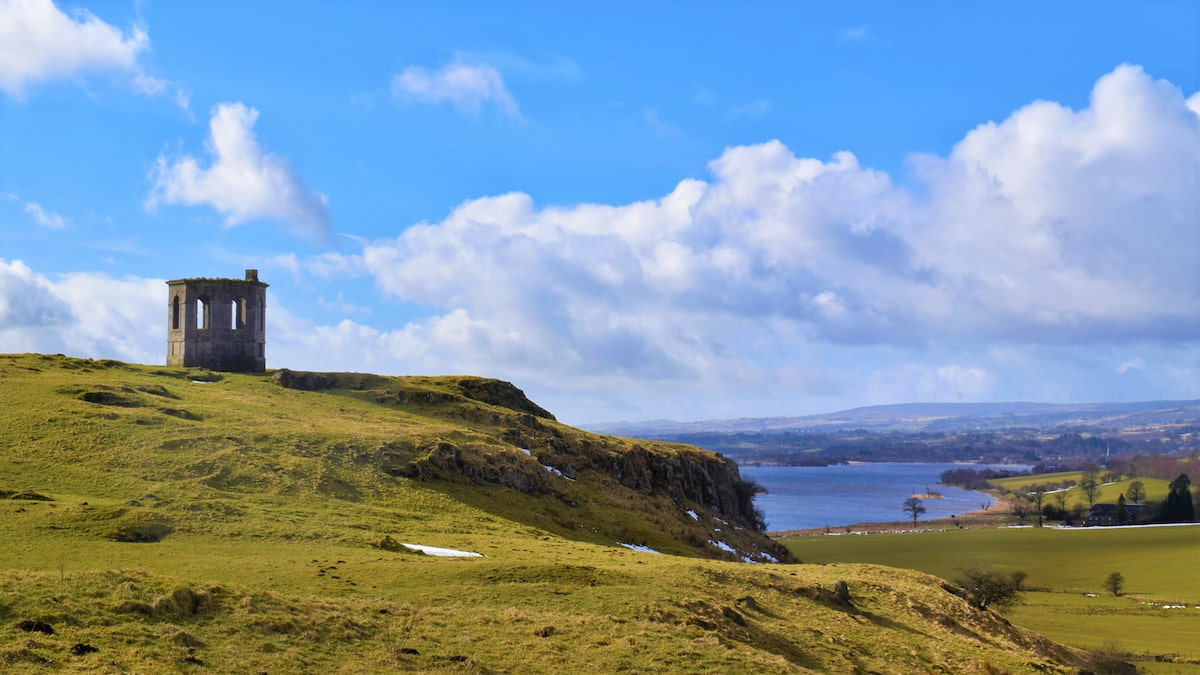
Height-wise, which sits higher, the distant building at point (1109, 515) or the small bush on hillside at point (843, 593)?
the small bush on hillside at point (843, 593)

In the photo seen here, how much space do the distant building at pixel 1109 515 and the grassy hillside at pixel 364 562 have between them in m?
114

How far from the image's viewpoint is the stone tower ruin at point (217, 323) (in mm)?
75625

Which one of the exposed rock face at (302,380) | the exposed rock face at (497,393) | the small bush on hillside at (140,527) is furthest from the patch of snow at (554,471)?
→ the small bush on hillside at (140,527)

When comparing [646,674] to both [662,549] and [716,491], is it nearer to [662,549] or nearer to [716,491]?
[662,549]

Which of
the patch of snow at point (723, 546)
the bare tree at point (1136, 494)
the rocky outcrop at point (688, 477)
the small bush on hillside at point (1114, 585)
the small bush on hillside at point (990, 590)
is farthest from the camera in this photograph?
the bare tree at point (1136, 494)

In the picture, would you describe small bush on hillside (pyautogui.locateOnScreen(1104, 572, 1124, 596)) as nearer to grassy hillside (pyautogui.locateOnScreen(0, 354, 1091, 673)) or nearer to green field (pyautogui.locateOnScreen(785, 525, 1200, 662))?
green field (pyautogui.locateOnScreen(785, 525, 1200, 662))

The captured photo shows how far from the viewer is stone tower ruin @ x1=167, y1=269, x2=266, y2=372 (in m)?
75.6

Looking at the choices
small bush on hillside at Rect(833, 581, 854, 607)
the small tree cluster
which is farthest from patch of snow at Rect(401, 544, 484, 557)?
the small tree cluster

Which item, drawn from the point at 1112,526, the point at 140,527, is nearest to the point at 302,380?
the point at 140,527

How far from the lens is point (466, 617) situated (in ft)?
85.1

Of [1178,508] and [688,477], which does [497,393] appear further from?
[1178,508]

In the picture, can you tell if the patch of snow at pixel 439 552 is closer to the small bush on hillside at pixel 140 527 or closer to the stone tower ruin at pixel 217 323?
the small bush on hillside at pixel 140 527

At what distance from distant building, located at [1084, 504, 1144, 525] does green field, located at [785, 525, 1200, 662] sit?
13518 mm

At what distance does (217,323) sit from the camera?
76.2m
